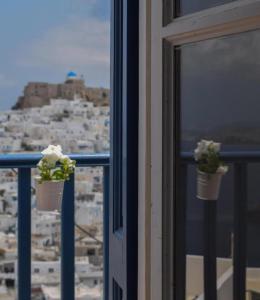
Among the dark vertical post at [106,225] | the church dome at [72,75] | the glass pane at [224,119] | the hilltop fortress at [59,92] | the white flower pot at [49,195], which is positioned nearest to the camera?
the glass pane at [224,119]

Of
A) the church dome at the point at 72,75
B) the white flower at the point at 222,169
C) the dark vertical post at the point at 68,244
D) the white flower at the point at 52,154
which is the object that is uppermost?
the church dome at the point at 72,75

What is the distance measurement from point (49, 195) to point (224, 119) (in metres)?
1.18

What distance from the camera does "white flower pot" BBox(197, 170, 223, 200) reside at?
135 cm

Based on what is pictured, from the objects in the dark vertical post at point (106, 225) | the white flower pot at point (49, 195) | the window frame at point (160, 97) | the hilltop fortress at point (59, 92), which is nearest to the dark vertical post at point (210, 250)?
the window frame at point (160, 97)

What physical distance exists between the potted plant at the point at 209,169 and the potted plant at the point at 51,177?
104 centimetres

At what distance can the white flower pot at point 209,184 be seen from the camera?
1.35 meters

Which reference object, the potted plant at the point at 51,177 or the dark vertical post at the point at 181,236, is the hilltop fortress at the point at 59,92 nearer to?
the potted plant at the point at 51,177

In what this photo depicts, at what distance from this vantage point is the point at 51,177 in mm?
2305

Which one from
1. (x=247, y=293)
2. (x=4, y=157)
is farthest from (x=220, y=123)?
(x=4, y=157)

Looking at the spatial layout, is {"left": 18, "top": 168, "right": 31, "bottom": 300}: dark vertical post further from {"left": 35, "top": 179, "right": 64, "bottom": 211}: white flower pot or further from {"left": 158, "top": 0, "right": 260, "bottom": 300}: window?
{"left": 158, "top": 0, "right": 260, "bottom": 300}: window

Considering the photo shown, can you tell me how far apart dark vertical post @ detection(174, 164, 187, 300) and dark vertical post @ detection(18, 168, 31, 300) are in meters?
1.25

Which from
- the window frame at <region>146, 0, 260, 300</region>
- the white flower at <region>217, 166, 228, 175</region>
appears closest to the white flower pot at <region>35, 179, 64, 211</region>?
the window frame at <region>146, 0, 260, 300</region>

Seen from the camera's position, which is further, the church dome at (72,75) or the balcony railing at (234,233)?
the church dome at (72,75)

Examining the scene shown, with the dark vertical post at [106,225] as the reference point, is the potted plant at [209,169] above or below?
above
